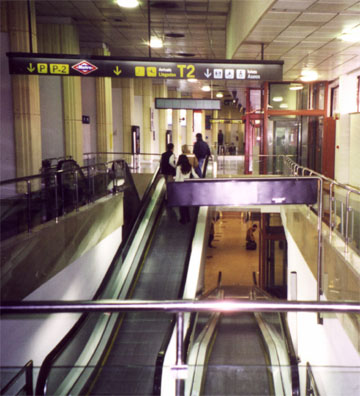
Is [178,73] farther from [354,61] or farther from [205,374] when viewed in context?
[205,374]

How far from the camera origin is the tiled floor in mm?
20877

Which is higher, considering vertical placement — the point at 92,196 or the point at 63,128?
the point at 63,128

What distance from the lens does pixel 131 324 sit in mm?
9562

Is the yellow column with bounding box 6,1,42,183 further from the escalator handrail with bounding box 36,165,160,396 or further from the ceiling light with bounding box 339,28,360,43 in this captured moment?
the ceiling light with bounding box 339,28,360,43

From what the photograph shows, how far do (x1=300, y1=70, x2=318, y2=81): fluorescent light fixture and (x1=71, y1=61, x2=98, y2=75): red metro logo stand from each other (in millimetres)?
7836

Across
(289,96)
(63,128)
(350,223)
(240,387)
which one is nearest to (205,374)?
(240,387)

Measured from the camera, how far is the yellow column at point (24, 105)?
1095 cm

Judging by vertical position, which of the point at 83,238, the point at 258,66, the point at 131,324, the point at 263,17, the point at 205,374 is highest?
the point at 263,17

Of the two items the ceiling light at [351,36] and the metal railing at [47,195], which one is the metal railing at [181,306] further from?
the ceiling light at [351,36]

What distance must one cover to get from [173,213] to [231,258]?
1160 cm

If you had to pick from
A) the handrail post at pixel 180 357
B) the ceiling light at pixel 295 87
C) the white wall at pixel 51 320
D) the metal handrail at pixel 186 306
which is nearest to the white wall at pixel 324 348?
the metal handrail at pixel 186 306

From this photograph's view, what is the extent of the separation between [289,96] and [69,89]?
8192mm

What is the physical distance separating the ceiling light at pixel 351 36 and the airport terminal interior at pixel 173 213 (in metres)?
0.07

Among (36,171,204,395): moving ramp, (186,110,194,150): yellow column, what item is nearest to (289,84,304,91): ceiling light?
(36,171,204,395): moving ramp
